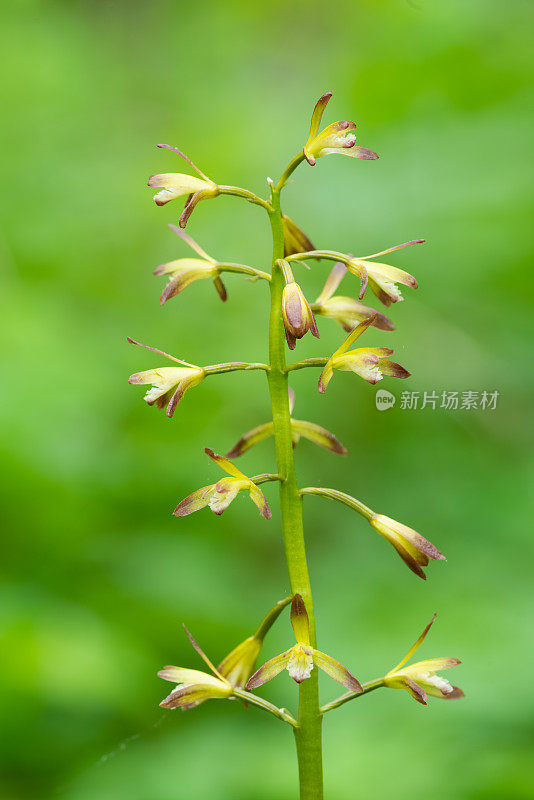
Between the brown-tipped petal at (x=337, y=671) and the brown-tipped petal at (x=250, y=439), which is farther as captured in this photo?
the brown-tipped petal at (x=250, y=439)

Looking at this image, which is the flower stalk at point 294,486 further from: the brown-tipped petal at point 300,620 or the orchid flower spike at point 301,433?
the orchid flower spike at point 301,433

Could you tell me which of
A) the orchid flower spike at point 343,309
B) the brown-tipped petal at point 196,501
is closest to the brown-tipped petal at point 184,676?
the brown-tipped petal at point 196,501

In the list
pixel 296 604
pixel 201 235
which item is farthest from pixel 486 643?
pixel 201 235

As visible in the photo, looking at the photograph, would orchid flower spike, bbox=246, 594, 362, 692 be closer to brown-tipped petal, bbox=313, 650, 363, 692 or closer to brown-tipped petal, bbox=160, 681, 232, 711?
brown-tipped petal, bbox=313, 650, 363, 692

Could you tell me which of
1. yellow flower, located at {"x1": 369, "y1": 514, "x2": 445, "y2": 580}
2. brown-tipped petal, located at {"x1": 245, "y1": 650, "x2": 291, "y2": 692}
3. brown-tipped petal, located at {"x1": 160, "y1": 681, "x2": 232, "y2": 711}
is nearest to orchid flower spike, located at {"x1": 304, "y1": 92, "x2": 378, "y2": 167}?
yellow flower, located at {"x1": 369, "y1": 514, "x2": 445, "y2": 580}

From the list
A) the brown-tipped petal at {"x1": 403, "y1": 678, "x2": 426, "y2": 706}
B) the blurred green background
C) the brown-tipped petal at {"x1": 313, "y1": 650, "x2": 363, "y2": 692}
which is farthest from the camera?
the blurred green background

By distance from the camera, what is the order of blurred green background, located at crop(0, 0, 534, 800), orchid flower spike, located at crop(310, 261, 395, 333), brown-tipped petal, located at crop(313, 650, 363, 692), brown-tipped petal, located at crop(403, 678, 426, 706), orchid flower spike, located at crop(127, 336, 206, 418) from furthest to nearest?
blurred green background, located at crop(0, 0, 534, 800), orchid flower spike, located at crop(310, 261, 395, 333), orchid flower spike, located at crop(127, 336, 206, 418), brown-tipped petal, located at crop(403, 678, 426, 706), brown-tipped petal, located at crop(313, 650, 363, 692)

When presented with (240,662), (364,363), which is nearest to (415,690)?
(240,662)
